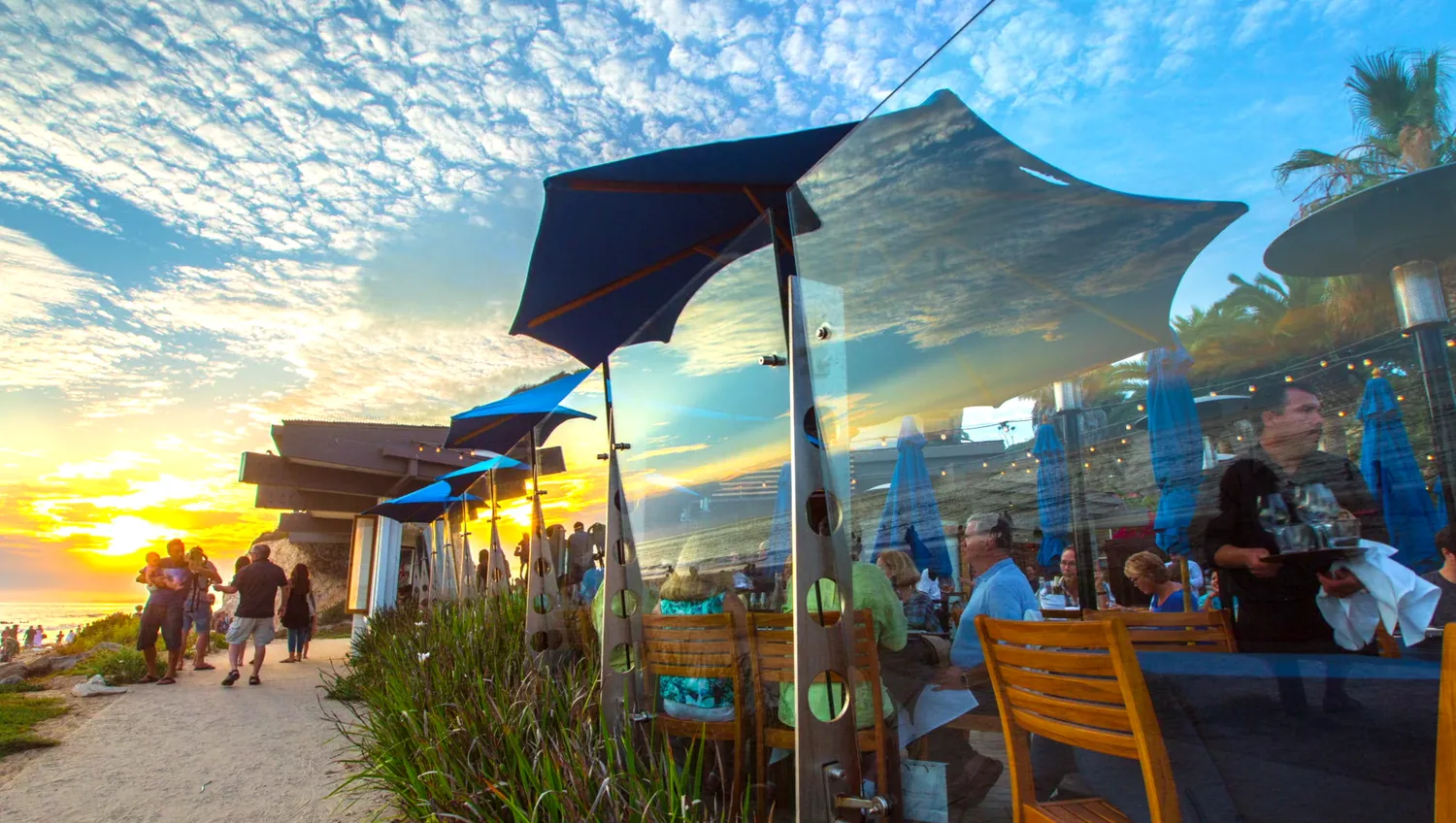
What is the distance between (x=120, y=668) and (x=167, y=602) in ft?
7.71

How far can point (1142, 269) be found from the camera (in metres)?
1.99

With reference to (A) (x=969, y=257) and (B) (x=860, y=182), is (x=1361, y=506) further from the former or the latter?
(B) (x=860, y=182)

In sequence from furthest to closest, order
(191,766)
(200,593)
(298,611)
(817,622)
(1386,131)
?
(298,611) → (200,593) → (191,766) → (817,622) → (1386,131)

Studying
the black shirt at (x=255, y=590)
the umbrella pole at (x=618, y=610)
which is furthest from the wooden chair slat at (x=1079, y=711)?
the black shirt at (x=255, y=590)

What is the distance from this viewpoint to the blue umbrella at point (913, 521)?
7.11 feet

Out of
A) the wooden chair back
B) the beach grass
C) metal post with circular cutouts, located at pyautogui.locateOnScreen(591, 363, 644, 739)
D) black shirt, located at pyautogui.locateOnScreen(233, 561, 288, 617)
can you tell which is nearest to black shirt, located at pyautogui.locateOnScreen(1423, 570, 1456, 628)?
the wooden chair back

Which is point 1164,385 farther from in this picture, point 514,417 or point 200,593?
point 200,593

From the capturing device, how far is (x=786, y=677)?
2.50m

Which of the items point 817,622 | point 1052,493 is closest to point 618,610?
point 817,622

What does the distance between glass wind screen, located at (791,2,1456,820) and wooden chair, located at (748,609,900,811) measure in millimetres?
54

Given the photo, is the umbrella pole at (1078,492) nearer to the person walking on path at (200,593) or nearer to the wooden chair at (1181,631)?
the wooden chair at (1181,631)

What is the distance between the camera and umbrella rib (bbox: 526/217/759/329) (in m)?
3.53

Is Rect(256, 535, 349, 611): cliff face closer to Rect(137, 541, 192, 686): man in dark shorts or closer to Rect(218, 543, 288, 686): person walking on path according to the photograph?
Rect(137, 541, 192, 686): man in dark shorts

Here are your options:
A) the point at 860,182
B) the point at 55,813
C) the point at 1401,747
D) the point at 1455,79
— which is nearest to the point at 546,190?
the point at 860,182
